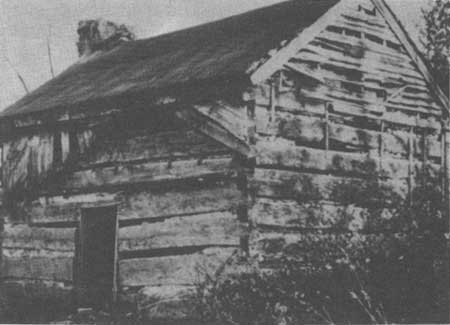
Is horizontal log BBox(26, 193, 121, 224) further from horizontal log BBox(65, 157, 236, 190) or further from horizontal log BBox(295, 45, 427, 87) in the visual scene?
horizontal log BBox(295, 45, 427, 87)

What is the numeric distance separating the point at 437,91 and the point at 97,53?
960 centimetres

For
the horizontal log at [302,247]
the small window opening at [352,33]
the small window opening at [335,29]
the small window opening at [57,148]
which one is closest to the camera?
the horizontal log at [302,247]

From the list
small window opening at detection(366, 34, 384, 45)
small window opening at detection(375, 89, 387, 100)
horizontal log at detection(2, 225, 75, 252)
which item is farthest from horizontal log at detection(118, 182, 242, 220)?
small window opening at detection(366, 34, 384, 45)

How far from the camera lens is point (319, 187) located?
11.7 m

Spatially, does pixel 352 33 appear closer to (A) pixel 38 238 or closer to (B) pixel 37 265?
(A) pixel 38 238

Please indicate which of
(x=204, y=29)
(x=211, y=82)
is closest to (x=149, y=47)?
(x=204, y=29)

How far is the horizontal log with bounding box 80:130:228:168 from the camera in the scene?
37.8ft

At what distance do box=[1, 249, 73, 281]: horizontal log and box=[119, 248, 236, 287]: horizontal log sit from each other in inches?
65.5

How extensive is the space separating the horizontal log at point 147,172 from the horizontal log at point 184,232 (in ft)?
2.21

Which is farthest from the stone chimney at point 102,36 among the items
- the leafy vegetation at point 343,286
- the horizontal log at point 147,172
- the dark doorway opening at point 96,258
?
the leafy vegetation at point 343,286

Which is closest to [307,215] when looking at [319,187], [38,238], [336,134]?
[319,187]

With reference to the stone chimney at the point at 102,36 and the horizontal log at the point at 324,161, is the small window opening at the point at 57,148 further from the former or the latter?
the stone chimney at the point at 102,36

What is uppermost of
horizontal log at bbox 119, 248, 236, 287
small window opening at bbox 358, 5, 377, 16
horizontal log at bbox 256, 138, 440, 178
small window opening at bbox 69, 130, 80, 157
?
small window opening at bbox 358, 5, 377, 16

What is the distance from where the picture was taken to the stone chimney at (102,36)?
65.5 feet
